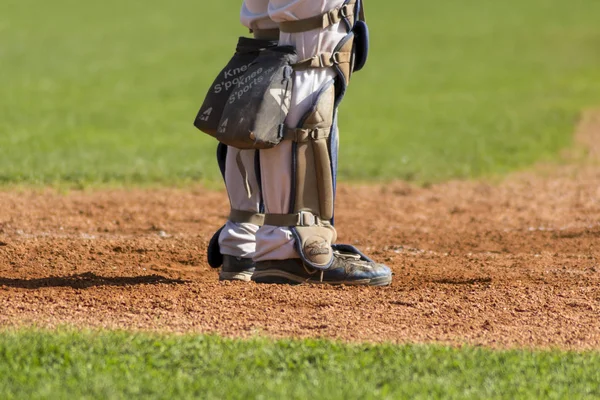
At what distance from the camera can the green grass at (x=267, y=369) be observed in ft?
11.8

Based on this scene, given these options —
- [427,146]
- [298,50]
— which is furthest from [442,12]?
[298,50]

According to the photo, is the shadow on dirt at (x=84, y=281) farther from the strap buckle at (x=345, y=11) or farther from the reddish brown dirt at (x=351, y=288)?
the strap buckle at (x=345, y=11)

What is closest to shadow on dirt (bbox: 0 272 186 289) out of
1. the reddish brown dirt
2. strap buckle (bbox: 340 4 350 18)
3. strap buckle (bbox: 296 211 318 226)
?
the reddish brown dirt

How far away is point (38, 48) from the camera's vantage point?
1057 inches

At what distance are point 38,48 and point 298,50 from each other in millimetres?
23116

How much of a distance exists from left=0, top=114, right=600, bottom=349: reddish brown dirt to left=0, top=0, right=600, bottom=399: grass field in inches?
15.3

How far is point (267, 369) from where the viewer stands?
12.7ft

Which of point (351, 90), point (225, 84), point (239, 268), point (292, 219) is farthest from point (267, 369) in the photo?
point (351, 90)

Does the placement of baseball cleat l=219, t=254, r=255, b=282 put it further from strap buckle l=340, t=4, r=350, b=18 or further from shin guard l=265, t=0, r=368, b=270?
strap buckle l=340, t=4, r=350, b=18

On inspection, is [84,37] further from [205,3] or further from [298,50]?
[298,50]

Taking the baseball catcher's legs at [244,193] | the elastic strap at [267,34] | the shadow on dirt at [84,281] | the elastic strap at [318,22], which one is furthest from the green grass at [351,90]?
the elastic strap at [318,22]

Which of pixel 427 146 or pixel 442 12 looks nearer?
pixel 427 146

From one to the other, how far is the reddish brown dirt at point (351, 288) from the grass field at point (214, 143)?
0.39 m

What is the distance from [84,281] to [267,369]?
1894mm
